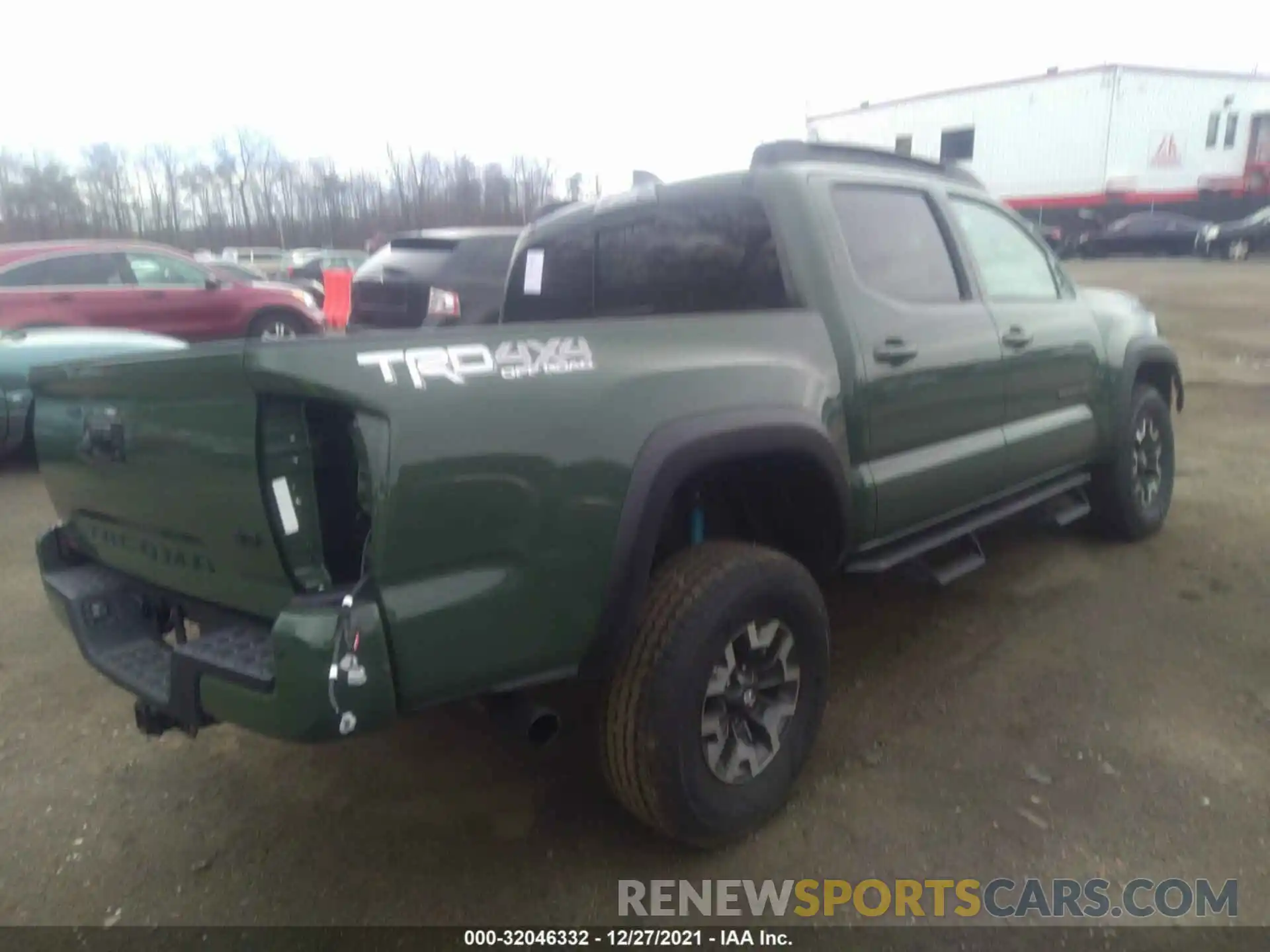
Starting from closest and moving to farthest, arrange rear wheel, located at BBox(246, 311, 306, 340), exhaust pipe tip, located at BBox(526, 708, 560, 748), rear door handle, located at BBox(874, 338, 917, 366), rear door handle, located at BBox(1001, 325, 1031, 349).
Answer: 1. exhaust pipe tip, located at BBox(526, 708, 560, 748)
2. rear door handle, located at BBox(874, 338, 917, 366)
3. rear door handle, located at BBox(1001, 325, 1031, 349)
4. rear wheel, located at BBox(246, 311, 306, 340)

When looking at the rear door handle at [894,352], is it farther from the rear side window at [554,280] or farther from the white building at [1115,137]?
the white building at [1115,137]

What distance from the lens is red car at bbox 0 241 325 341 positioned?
1001cm

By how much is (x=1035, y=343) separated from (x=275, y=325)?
9958 mm

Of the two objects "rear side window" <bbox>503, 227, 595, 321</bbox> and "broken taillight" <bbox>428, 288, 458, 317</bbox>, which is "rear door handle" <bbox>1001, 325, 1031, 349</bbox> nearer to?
"rear side window" <bbox>503, 227, 595, 321</bbox>

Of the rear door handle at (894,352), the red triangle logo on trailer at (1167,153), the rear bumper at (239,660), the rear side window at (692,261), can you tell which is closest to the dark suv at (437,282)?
the rear side window at (692,261)

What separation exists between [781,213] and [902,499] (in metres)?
1.04

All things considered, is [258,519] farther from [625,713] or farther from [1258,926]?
[1258,926]

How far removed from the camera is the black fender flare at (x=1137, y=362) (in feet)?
14.8

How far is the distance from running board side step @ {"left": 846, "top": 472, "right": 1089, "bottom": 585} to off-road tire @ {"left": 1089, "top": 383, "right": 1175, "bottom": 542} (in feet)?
0.54

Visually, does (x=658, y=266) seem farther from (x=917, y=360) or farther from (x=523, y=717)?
(x=523, y=717)

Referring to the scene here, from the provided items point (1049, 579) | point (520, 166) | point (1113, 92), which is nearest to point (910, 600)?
point (1049, 579)

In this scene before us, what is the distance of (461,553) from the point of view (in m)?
2.02

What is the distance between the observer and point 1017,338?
3.80 meters

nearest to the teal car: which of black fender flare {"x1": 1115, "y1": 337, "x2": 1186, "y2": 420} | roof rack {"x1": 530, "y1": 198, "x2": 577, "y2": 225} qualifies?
roof rack {"x1": 530, "y1": 198, "x2": 577, "y2": 225}
